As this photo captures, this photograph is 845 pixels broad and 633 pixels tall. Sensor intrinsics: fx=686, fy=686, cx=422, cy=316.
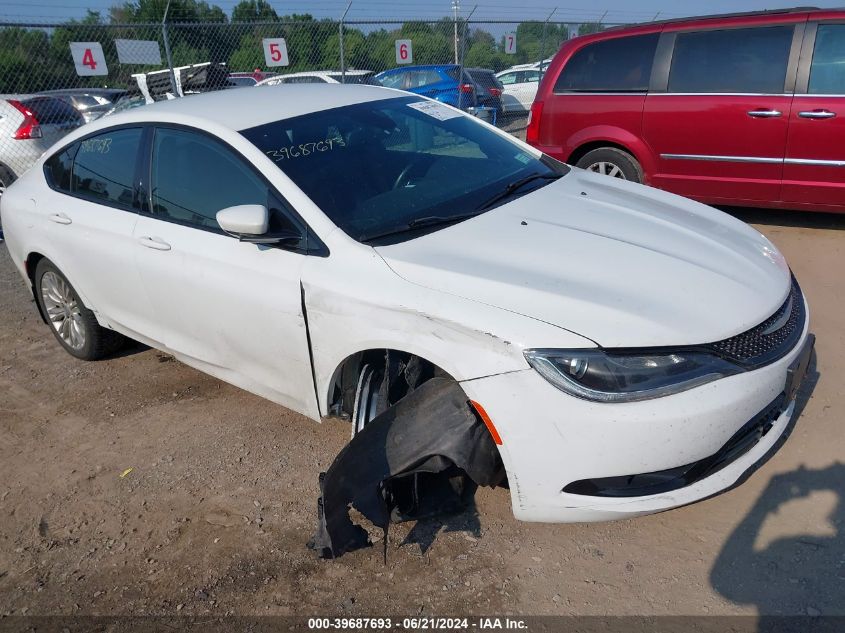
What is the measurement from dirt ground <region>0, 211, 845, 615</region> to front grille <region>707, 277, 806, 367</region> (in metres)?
0.65

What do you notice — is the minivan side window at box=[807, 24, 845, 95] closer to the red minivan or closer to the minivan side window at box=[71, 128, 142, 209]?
the red minivan

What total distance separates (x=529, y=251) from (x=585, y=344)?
1.94 feet

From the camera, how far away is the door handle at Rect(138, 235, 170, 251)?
3.38 meters

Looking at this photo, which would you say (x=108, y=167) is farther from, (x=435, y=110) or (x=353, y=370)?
(x=353, y=370)

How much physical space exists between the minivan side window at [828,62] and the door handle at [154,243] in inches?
203

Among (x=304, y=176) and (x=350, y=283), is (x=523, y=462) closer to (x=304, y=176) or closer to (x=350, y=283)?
(x=350, y=283)

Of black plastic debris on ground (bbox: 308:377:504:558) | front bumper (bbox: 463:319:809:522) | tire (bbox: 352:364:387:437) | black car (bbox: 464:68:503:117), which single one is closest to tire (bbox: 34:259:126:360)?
tire (bbox: 352:364:387:437)

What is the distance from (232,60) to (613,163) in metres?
12.6

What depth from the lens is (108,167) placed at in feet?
12.8

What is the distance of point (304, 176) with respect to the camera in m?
3.03

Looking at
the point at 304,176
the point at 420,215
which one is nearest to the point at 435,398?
the point at 420,215

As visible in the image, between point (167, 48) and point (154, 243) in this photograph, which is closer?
point (154, 243)

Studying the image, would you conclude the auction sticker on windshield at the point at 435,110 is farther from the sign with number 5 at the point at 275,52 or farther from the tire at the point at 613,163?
the sign with number 5 at the point at 275,52

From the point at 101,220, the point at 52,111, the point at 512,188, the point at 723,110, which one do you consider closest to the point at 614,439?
the point at 512,188
